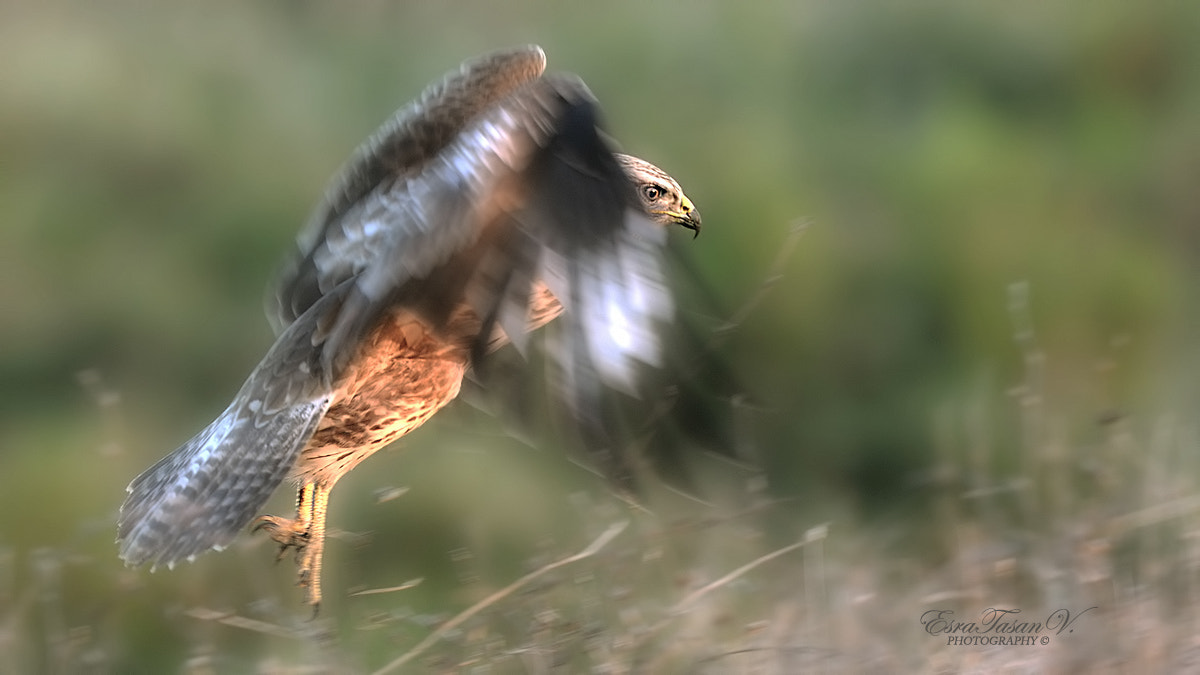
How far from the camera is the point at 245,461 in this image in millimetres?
3094

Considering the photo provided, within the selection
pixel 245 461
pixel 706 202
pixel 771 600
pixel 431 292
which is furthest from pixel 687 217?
pixel 706 202

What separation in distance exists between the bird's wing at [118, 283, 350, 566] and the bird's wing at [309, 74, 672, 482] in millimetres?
660

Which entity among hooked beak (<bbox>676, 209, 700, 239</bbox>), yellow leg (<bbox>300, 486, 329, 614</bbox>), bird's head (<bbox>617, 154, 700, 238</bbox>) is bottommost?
yellow leg (<bbox>300, 486, 329, 614</bbox>)

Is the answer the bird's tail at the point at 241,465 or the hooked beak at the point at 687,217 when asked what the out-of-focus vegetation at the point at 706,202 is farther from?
the bird's tail at the point at 241,465

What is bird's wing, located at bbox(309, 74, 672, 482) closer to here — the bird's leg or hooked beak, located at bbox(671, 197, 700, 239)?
the bird's leg

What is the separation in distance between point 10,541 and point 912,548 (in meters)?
5.42

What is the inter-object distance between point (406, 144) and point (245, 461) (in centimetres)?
92

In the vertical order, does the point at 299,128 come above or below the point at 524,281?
above

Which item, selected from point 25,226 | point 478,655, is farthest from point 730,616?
point 25,226

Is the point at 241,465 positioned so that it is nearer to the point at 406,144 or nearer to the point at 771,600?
the point at 406,144

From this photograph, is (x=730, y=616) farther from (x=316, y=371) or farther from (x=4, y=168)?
(x=4, y=168)

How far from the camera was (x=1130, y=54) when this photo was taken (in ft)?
35.8

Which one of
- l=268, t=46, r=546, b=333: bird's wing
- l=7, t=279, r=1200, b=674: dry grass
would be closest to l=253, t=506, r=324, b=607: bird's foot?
l=7, t=279, r=1200, b=674: dry grass

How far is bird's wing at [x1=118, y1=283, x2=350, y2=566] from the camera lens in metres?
3.01
